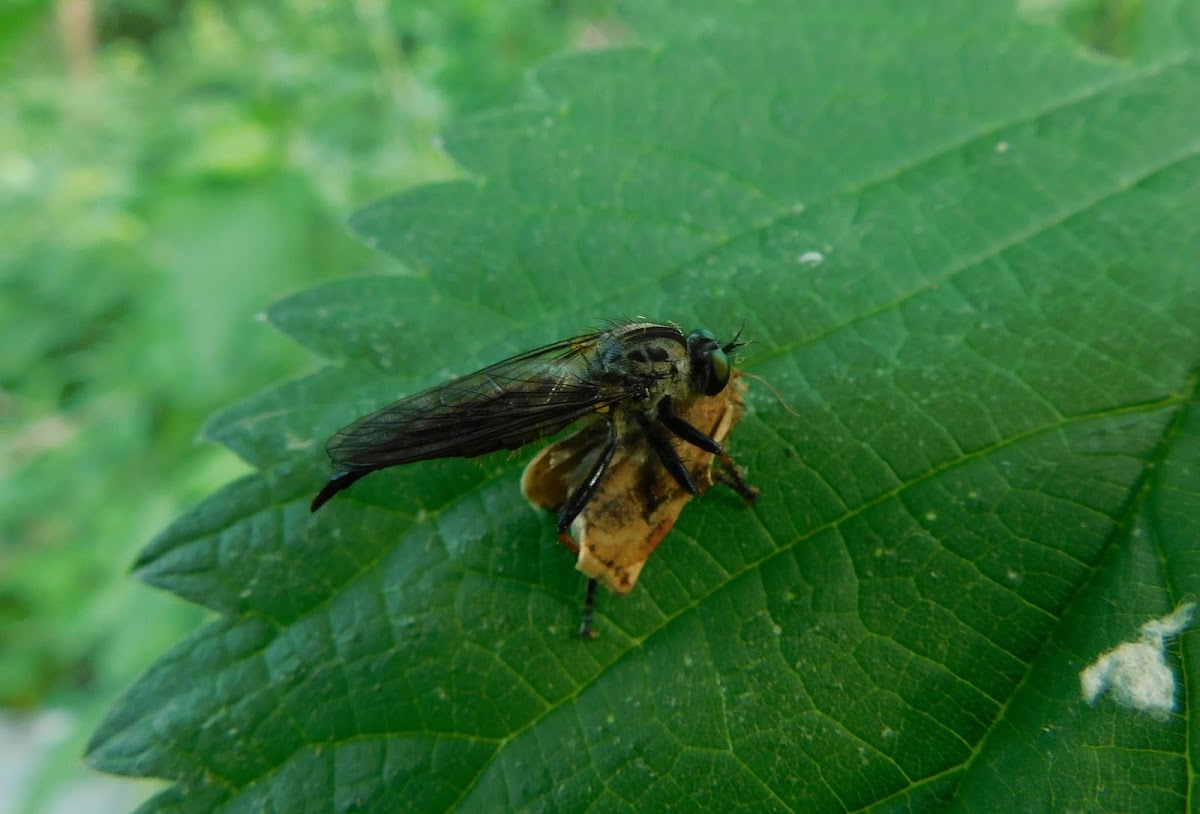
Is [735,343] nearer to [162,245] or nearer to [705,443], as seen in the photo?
[705,443]

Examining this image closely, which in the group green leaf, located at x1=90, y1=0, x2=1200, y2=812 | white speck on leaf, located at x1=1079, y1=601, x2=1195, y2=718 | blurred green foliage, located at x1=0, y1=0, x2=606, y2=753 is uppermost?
blurred green foliage, located at x1=0, y1=0, x2=606, y2=753

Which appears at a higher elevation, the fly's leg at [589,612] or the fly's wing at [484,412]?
the fly's wing at [484,412]

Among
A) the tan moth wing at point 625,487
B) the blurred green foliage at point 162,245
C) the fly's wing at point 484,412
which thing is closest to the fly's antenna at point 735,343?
the tan moth wing at point 625,487

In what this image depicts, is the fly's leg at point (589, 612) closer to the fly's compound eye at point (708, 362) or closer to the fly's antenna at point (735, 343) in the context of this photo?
the fly's compound eye at point (708, 362)

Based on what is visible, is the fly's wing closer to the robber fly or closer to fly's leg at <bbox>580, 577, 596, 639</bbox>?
the robber fly

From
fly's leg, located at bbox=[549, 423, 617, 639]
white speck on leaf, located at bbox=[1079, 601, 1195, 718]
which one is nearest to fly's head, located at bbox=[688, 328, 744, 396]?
fly's leg, located at bbox=[549, 423, 617, 639]

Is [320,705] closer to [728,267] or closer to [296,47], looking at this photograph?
[728,267]

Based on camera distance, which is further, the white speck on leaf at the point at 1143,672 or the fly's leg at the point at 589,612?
the fly's leg at the point at 589,612
